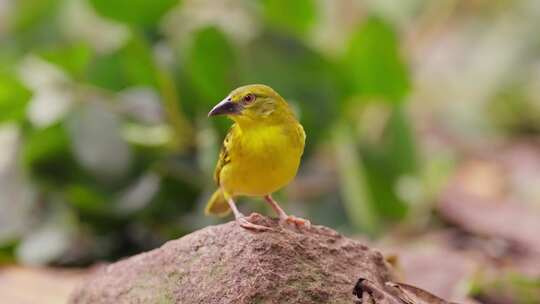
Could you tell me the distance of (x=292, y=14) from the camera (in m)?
5.28

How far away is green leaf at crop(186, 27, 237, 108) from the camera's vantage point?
4445 mm

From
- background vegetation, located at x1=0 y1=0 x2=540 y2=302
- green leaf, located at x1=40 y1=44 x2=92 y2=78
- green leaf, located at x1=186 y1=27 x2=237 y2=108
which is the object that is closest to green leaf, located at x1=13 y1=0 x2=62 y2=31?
background vegetation, located at x1=0 y1=0 x2=540 y2=302

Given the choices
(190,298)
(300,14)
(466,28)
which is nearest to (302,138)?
(190,298)

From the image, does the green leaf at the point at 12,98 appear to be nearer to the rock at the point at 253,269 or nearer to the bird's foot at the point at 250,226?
the rock at the point at 253,269

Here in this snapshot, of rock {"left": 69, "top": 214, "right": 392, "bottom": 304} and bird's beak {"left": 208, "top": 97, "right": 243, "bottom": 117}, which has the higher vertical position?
bird's beak {"left": 208, "top": 97, "right": 243, "bottom": 117}

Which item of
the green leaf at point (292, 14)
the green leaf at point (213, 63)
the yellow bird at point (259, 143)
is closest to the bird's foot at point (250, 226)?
the yellow bird at point (259, 143)

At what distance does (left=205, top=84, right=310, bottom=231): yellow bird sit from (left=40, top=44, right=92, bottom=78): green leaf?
2.22 m

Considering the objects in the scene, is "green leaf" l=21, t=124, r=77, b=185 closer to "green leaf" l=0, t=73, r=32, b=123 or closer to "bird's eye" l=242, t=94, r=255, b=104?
"green leaf" l=0, t=73, r=32, b=123

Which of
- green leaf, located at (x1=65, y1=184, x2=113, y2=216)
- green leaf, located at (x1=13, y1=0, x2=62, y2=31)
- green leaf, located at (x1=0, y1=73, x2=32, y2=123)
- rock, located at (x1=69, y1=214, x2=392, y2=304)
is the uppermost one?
green leaf, located at (x1=13, y1=0, x2=62, y2=31)

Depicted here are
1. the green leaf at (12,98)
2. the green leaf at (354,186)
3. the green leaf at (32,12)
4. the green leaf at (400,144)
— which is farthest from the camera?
the green leaf at (32,12)

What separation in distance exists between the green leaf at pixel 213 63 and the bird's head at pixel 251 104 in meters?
2.14

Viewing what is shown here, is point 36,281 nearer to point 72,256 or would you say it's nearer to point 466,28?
point 72,256

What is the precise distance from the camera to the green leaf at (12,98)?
423 cm

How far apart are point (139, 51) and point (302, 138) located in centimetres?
239
